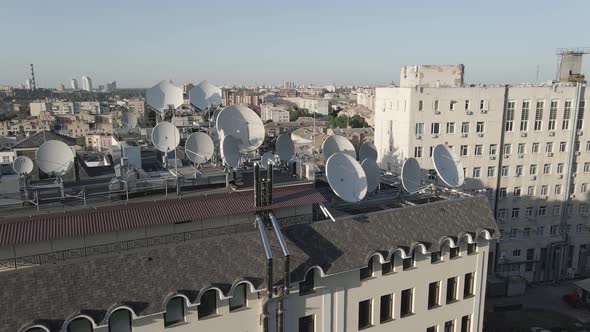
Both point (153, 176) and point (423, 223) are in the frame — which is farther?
point (153, 176)

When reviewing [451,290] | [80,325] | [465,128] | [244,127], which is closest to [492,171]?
[465,128]

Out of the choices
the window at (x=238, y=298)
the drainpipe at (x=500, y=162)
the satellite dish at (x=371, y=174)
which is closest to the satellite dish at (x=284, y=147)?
the satellite dish at (x=371, y=174)

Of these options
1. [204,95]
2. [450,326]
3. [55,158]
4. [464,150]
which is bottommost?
[450,326]

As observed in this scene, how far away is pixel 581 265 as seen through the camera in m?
53.5

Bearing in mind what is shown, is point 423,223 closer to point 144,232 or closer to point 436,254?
point 436,254

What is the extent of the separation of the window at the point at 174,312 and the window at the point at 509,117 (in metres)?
41.9

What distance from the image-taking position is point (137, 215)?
1948cm

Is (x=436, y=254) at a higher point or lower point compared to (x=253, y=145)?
lower

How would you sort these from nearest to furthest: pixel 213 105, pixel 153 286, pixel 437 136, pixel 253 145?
pixel 153 286 < pixel 253 145 < pixel 213 105 < pixel 437 136

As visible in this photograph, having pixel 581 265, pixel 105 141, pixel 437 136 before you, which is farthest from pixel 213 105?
pixel 105 141

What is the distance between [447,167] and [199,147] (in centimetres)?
1649

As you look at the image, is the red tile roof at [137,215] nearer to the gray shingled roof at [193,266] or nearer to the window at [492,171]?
the gray shingled roof at [193,266]

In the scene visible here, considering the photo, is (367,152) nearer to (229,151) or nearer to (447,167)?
(447,167)

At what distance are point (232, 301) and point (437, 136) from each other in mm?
33350
